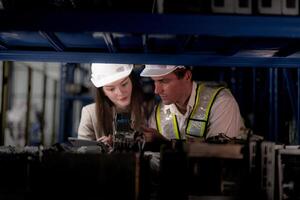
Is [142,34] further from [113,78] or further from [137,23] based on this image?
[113,78]

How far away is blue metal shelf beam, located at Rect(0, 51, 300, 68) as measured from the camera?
12.2 ft

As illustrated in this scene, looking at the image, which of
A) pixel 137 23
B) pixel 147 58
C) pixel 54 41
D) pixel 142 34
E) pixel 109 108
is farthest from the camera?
pixel 109 108

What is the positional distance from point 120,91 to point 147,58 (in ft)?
4.05

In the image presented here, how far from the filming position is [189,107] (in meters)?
4.69

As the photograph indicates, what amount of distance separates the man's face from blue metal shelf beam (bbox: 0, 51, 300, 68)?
779 mm

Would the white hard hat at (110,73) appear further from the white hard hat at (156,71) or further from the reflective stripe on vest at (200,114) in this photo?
the reflective stripe on vest at (200,114)

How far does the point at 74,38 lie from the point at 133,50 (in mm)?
596

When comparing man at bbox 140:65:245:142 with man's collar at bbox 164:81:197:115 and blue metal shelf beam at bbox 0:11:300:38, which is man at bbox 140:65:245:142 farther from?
blue metal shelf beam at bbox 0:11:300:38

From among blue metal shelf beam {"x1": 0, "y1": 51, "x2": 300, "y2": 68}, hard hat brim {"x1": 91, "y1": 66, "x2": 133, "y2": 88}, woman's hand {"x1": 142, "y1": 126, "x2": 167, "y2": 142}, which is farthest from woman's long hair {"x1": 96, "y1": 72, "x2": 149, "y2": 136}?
blue metal shelf beam {"x1": 0, "y1": 51, "x2": 300, "y2": 68}

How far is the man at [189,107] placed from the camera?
4449 mm

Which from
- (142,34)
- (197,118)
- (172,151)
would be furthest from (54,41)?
(197,118)

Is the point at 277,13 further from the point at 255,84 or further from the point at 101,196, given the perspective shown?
the point at 255,84

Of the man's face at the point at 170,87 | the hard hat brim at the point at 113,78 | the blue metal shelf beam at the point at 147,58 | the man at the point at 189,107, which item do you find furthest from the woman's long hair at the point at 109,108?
the blue metal shelf beam at the point at 147,58

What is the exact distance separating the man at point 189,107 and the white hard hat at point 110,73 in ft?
1.04
